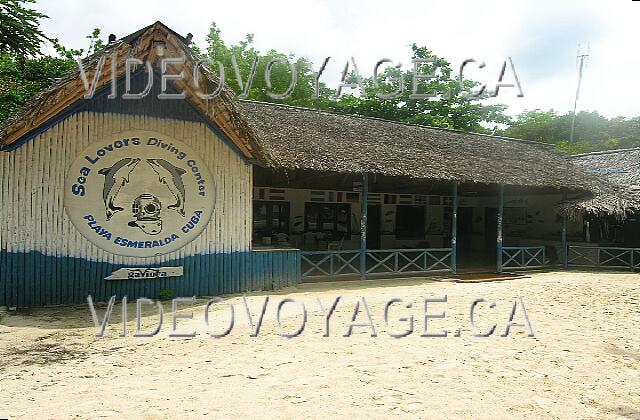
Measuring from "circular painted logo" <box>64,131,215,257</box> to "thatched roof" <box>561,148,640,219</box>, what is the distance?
11.2 m

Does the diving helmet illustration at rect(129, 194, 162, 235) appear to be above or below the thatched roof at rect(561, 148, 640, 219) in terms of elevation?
below

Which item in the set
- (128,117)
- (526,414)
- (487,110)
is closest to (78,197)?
(128,117)

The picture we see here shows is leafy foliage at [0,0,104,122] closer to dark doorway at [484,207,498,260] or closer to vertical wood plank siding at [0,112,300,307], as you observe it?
vertical wood plank siding at [0,112,300,307]

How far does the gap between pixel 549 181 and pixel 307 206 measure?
7069 millimetres

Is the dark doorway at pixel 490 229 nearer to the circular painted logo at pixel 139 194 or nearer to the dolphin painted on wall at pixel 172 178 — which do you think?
the circular painted logo at pixel 139 194

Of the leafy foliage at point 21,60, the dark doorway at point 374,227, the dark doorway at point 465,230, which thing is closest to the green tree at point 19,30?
the leafy foliage at point 21,60

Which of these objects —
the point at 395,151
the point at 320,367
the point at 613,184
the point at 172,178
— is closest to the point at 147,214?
the point at 172,178

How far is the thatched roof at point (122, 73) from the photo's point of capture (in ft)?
23.0

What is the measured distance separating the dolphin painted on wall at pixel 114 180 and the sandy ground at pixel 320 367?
164 centimetres

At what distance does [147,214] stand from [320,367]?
4.53 metres

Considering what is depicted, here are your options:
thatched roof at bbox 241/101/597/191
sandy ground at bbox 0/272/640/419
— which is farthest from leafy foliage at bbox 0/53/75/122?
sandy ground at bbox 0/272/640/419

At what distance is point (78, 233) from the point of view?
7551 mm

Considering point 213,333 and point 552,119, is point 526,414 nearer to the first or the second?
point 213,333

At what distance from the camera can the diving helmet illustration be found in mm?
7996
